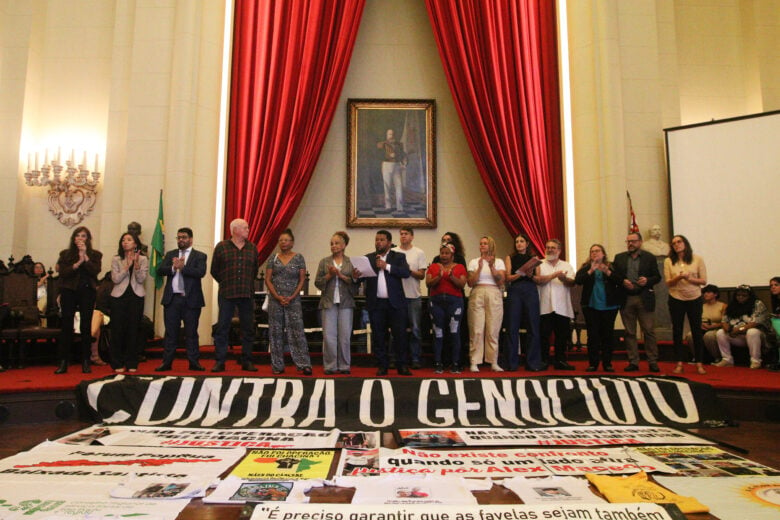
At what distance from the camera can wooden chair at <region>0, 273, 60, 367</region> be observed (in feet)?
18.9

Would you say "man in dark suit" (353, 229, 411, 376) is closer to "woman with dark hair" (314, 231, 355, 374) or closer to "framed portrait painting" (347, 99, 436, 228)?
"woman with dark hair" (314, 231, 355, 374)

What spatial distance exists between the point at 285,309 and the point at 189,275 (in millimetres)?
1026

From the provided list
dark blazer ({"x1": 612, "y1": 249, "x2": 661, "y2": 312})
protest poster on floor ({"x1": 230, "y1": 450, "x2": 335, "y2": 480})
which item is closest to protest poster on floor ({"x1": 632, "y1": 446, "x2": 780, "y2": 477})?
protest poster on floor ({"x1": 230, "y1": 450, "x2": 335, "y2": 480})

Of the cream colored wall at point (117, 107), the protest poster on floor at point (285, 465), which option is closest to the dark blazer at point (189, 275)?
the cream colored wall at point (117, 107)

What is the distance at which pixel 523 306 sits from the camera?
5.73 metres

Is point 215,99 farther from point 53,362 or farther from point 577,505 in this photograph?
point 577,505

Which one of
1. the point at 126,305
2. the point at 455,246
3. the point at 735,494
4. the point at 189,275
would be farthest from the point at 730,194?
the point at 126,305

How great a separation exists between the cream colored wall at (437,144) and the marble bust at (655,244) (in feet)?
6.50

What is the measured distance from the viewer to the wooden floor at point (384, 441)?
237 centimetres

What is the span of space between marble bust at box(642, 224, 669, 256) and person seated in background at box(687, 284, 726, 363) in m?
0.71

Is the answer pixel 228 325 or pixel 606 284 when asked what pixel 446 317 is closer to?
pixel 606 284

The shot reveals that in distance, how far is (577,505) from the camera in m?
2.16

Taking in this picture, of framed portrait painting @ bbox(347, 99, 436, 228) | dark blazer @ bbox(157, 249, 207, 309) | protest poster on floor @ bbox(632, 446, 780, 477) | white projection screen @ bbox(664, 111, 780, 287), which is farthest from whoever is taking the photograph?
framed portrait painting @ bbox(347, 99, 436, 228)

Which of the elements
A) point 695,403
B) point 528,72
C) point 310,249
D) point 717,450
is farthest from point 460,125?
point 717,450
